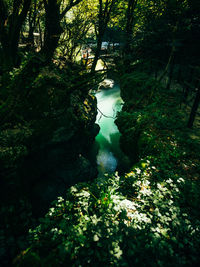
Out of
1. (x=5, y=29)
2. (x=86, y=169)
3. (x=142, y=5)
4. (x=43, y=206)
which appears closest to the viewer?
(x=5, y=29)

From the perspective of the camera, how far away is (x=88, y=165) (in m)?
9.17

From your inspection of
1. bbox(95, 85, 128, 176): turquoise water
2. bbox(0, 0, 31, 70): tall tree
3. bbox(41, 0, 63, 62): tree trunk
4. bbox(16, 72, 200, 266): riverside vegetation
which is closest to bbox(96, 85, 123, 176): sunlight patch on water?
bbox(95, 85, 128, 176): turquoise water

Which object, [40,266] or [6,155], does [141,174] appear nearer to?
[40,266]

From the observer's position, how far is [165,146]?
18.0ft

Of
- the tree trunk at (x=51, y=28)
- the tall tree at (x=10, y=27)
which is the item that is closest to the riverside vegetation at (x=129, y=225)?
the tree trunk at (x=51, y=28)

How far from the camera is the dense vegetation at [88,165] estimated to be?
2422 millimetres

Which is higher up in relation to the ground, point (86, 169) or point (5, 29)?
point (5, 29)

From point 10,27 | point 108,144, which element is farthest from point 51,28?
point 108,144

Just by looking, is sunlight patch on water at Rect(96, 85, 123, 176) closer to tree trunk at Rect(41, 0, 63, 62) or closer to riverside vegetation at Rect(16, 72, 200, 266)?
tree trunk at Rect(41, 0, 63, 62)

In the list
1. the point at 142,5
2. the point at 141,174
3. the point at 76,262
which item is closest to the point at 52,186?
the point at 141,174

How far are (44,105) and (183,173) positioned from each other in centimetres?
606

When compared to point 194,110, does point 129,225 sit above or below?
below

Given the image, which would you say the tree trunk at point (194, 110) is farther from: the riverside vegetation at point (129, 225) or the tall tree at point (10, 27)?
the tall tree at point (10, 27)

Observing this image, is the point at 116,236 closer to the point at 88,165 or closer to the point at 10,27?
the point at 88,165
